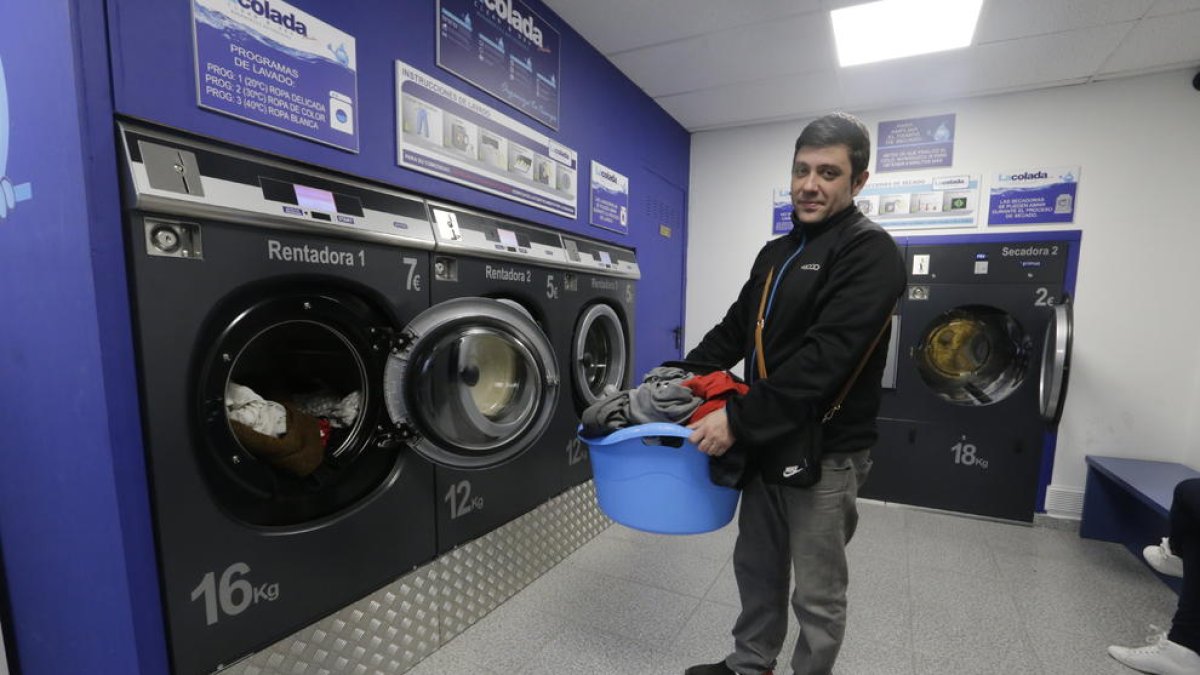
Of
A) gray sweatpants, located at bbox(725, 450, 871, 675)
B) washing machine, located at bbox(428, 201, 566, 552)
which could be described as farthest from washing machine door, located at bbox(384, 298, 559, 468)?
gray sweatpants, located at bbox(725, 450, 871, 675)

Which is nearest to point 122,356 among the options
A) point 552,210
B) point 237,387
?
point 237,387

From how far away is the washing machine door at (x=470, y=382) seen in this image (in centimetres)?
149

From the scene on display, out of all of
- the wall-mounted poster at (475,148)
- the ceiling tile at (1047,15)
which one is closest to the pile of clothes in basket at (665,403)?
the wall-mounted poster at (475,148)

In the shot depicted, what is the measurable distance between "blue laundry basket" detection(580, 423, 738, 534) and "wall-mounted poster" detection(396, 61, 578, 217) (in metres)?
1.09

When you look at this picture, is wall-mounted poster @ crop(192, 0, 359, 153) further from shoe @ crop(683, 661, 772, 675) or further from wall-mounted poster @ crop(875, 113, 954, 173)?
wall-mounted poster @ crop(875, 113, 954, 173)

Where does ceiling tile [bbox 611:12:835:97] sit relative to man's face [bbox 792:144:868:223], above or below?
above

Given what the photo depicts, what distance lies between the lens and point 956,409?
3.05m

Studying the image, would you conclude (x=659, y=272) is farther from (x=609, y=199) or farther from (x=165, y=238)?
(x=165, y=238)

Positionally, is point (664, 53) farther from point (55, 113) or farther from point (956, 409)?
point (956, 409)

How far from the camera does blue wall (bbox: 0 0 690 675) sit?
98 cm

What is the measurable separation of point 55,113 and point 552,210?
1585 mm

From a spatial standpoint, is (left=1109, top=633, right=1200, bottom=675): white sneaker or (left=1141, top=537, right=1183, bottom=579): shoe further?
(left=1141, top=537, right=1183, bottom=579): shoe

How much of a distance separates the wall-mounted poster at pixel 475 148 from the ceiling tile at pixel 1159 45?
277 cm

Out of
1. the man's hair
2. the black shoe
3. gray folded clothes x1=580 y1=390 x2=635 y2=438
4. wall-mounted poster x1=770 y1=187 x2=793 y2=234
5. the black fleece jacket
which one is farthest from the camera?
wall-mounted poster x1=770 y1=187 x2=793 y2=234
